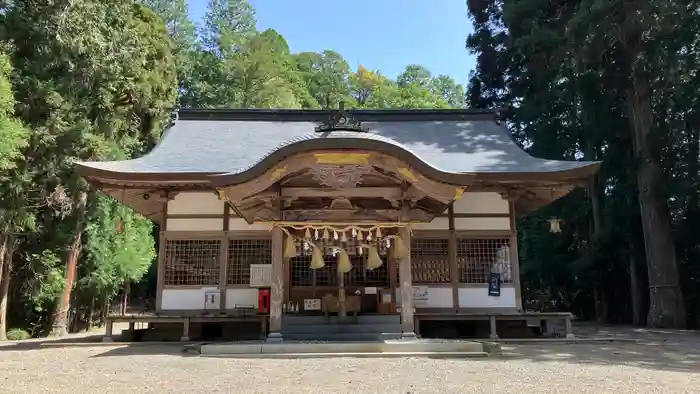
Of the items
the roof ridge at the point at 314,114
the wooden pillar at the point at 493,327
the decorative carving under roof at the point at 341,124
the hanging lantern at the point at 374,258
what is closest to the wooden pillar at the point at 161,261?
the roof ridge at the point at 314,114

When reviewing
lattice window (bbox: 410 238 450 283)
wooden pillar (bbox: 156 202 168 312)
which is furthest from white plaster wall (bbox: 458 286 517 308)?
wooden pillar (bbox: 156 202 168 312)

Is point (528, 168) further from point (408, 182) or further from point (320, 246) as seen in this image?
point (320, 246)

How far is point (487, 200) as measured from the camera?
11.0 metres

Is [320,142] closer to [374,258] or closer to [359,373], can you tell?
[374,258]

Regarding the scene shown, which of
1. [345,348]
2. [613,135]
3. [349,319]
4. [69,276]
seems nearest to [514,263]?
[349,319]

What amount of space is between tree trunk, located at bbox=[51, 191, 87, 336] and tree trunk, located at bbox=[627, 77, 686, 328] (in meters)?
16.7

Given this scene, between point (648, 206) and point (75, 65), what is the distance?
16548 millimetres

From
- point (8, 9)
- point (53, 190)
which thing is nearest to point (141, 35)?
point (8, 9)

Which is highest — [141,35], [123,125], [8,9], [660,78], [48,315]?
[141,35]

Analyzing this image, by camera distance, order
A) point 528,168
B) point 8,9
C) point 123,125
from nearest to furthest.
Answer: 1. point 528,168
2. point 8,9
3. point 123,125

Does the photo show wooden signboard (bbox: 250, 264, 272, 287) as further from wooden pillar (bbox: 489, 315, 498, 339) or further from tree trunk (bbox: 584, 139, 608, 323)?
tree trunk (bbox: 584, 139, 608, 323)

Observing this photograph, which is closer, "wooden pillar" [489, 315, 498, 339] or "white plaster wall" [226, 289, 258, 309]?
"wooden pillar" [489, 315, 498, 339]

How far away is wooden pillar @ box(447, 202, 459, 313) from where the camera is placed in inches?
415

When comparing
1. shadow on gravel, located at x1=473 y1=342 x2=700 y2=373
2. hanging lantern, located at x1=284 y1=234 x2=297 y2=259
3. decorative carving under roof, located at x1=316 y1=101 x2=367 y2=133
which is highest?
decorative carving under roof, located at x1=316 y1=101 x2=367 y2=133
